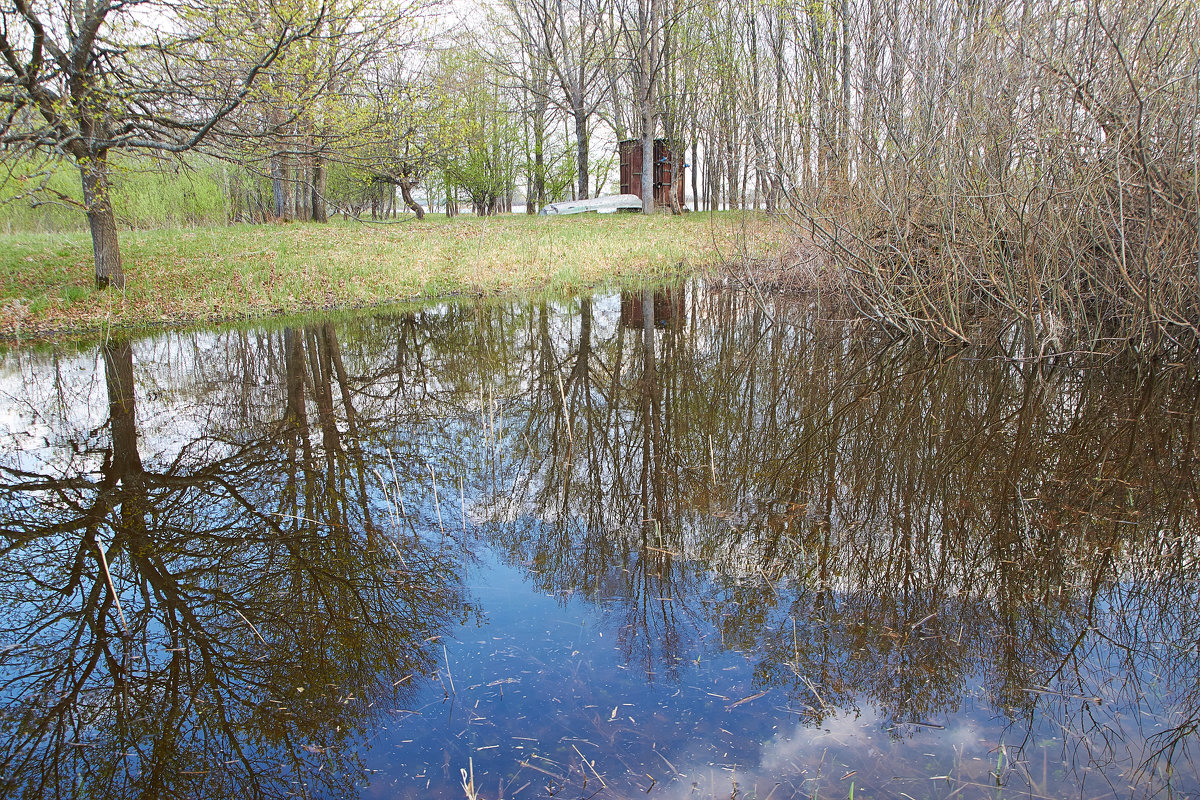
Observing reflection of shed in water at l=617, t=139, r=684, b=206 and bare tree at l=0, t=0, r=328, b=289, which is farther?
reflection of shed in water at l=617, t=139, r=684, b=206

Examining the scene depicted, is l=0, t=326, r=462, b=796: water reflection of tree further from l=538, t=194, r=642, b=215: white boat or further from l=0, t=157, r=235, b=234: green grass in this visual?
l=538, t=194, r=642, b=215: white boat

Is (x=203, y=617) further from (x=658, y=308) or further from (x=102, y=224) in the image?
(x=102, y=224)

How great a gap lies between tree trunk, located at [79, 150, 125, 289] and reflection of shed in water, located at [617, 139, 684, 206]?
74.3 ft

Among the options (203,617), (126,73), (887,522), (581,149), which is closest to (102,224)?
(126,73)

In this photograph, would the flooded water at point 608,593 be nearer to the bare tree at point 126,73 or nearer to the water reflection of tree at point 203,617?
the water reflection of tree at point 203,617

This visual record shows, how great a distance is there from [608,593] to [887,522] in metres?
1.70

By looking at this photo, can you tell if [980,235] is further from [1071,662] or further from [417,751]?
[417,751]

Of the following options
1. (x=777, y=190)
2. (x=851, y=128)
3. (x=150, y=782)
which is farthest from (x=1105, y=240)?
(x=150, y=782)

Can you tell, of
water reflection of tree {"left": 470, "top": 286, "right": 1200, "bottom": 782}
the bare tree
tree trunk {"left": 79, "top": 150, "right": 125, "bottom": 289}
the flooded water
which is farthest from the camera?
tree trunk {"left": 79, "top": 150, "right": 125, "bottom": 289}

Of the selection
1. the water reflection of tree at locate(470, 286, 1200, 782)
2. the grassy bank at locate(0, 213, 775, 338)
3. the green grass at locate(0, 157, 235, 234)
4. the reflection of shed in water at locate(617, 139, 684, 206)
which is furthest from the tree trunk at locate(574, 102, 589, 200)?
the water reflection of tree at locate(470, 286, 1200, 782)

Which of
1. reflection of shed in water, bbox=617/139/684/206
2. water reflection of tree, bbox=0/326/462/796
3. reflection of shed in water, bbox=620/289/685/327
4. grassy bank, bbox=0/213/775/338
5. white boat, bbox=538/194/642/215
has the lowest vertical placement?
water reflection of tree, bbox=0/326/462/796

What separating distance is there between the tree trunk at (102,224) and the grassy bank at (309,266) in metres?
0.28

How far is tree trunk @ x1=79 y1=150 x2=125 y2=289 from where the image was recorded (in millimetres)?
9797

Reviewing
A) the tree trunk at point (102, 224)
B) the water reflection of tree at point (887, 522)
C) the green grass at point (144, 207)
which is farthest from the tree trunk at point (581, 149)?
the water reflection of tree at point (887, 522)
